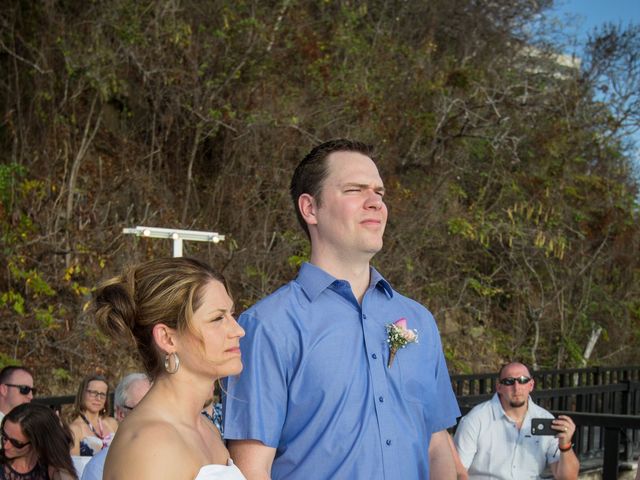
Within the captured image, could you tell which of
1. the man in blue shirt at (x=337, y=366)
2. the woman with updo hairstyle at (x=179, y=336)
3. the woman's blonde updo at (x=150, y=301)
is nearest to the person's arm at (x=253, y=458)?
the man in blue shirt at (x=337, y=366)

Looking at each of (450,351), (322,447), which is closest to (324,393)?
(322,447)

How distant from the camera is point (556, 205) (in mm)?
17453

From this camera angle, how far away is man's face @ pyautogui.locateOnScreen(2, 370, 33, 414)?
6434 millimetres

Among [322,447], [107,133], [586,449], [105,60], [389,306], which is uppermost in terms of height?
[105,60]

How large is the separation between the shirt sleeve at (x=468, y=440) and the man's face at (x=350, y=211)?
4.25 m

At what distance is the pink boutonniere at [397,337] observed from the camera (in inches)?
113

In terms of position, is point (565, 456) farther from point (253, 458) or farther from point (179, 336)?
point (179, 336)

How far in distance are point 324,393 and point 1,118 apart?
1108 cm

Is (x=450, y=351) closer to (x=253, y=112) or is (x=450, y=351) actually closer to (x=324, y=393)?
(x=253, y=112)

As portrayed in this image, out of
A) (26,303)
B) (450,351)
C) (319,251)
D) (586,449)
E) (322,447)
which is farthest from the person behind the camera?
(450,351)

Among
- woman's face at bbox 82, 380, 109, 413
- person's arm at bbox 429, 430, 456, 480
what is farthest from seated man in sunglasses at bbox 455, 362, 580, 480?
person's arm at bbox 429, 430, 456, 480

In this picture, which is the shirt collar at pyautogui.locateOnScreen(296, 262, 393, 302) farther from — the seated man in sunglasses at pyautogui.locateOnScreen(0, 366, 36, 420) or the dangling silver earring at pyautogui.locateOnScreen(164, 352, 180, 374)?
the seated man in sunglasses at pyautogui.locateOnScreen(0, 366, 36, 420)

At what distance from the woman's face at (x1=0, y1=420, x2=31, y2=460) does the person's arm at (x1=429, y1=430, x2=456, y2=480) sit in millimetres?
2733

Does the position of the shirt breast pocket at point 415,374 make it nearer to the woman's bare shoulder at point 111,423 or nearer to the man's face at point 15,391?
the man's face at point 15,391
